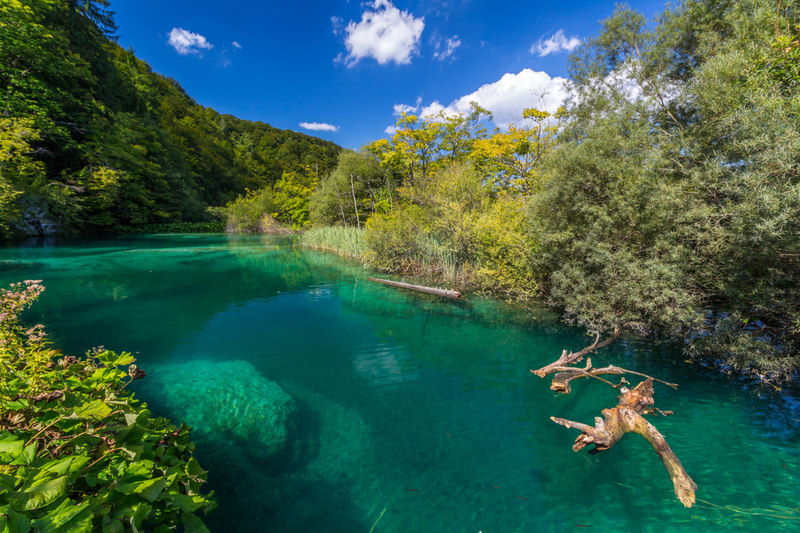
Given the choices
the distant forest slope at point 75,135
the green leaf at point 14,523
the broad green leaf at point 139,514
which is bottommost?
the broad green leaf at point 139,514

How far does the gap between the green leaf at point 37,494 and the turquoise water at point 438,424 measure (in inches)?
95.9

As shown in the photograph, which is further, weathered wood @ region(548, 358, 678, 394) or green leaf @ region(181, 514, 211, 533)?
weathered wood @ region(548, 358, 678, 394)

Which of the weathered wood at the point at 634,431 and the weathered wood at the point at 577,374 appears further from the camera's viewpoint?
the weathered wood at the point at 577,374

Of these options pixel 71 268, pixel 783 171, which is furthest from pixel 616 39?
pixel 71 268

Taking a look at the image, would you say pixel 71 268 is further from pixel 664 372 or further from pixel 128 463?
pixel 664 372

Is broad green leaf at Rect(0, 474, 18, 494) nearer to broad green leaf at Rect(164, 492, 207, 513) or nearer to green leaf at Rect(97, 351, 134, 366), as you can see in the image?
broad green leaf at Rect(164, 492, 207, 513)

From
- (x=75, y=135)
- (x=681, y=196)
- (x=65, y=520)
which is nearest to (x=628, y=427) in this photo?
(x=681, y=196)

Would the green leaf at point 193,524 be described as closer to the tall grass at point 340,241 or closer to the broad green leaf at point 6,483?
the broad green leaf at point 6,483

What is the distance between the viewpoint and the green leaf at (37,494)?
3.51 ft

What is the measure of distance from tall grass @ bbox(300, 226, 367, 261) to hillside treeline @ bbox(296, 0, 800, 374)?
387 inches

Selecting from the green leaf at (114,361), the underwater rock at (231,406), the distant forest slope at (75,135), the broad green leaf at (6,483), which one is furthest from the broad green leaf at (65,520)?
the distant forest slope at (75,135)

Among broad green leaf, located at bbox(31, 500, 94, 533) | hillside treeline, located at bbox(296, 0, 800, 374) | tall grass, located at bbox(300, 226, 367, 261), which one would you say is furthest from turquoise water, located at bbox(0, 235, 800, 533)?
tall grass, located at bbox(300, 226, 367, 261)

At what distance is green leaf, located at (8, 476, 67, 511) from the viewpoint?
3.51 ft

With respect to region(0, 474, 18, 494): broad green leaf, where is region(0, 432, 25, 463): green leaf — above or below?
below
